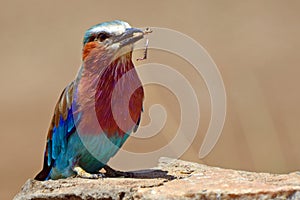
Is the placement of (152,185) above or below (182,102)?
below

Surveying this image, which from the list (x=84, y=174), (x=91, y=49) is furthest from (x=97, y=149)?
(x=91, y=49)

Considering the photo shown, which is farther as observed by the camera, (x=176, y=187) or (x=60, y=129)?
(x=60, y=129)

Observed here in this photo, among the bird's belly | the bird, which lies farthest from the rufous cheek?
the bird's belly

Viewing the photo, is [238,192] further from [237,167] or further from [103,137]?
[237,167]

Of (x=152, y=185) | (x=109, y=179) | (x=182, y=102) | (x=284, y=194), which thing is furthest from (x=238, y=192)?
(x=182, y=102)

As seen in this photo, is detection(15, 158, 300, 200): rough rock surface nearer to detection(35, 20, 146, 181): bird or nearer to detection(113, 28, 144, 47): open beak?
detection(35, 20, 146, 181): bird

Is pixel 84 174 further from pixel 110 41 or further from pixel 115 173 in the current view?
pixel 110 41
